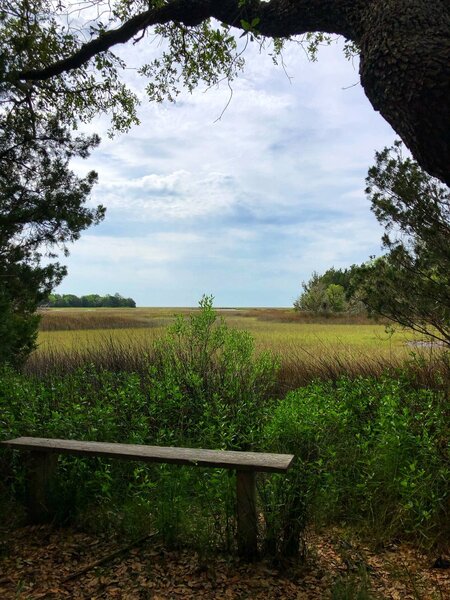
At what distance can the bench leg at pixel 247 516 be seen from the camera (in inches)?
110

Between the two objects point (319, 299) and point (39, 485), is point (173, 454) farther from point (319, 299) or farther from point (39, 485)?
point (319, 299)

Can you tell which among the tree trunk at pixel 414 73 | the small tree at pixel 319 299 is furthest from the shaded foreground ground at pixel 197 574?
the small tree at pixel 319 299

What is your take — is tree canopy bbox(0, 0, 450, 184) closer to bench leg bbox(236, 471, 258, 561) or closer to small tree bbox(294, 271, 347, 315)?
bench leg bbox(236, 471, 258, 561)

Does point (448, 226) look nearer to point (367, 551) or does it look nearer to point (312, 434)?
point (312, 434)

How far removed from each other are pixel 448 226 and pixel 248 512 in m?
3.77

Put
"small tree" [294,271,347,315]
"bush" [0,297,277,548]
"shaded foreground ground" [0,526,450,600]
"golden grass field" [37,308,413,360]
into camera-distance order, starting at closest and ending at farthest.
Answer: "shaded foreground ground" [0,526,450,600] < "bush" [0,297,277,548] < "golden grass field" [37,308,413,360] < "small tree" [294,271,347,315]

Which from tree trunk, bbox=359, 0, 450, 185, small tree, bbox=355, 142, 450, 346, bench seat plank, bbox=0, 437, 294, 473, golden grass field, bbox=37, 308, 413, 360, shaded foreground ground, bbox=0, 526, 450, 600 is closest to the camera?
tree trunk, bbox=359, 0, 450, 185

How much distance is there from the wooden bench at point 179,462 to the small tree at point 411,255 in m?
3.05

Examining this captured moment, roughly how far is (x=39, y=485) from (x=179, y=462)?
119 centimetres

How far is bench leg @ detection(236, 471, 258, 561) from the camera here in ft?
9.14

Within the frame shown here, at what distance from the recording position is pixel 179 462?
2.89m

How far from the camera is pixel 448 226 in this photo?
5.10 meters

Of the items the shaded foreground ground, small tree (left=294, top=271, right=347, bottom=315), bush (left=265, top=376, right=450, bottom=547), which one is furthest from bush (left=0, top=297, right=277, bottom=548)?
small tree (left=294, top=271, right=347, bottom=315)

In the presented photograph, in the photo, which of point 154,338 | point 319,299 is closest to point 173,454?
point 154,338
